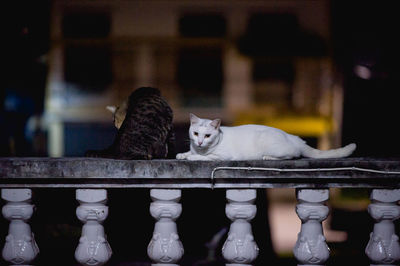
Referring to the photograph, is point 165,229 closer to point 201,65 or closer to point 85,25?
point 201,65

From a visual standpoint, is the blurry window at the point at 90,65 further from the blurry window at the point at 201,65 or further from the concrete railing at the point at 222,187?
the concrete railing at the point at 222,187

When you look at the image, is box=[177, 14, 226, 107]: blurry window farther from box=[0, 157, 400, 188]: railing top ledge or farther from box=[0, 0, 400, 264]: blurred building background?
box=[0, 157, 400, 188]: railing top ledge

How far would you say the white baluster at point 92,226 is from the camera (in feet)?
5.01

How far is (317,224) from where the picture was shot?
4.98 feet

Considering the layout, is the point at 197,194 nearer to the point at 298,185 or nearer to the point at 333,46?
the point at 298,185

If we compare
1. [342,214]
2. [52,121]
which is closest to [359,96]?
[342,214]

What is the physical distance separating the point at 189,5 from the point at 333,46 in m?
2.79

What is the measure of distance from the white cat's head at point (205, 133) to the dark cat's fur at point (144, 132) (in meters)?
0.14

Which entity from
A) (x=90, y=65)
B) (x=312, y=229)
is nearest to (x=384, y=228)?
(x=312, y=229)

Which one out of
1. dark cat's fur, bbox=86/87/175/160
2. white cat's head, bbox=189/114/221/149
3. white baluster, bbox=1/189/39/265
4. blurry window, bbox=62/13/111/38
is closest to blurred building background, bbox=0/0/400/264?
blurry window, bbox=62/13/111/38

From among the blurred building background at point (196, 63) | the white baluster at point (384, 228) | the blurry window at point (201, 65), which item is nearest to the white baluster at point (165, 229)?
the white baluster at point (384, 228)

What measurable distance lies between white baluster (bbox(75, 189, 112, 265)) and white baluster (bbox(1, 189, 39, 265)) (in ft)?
0.63

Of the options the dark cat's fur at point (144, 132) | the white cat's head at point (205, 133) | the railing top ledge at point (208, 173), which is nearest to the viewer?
the railing top ledge at point (208, 173)

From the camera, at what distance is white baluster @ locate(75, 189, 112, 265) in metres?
1.53
